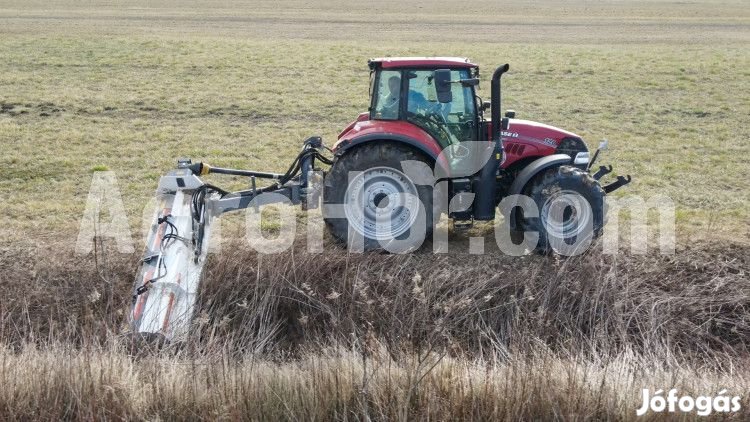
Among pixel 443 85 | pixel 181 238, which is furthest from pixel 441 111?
pixel 181 238

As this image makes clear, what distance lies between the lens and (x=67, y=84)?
750 inches

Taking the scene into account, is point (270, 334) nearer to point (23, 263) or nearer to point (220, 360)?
point (220, 360)

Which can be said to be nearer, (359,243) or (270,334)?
(270,334)

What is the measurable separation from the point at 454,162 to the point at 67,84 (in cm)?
1322

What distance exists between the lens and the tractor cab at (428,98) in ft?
28.1

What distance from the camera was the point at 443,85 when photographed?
27.6 ft

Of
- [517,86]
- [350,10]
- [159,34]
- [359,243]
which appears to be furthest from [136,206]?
[350,10]

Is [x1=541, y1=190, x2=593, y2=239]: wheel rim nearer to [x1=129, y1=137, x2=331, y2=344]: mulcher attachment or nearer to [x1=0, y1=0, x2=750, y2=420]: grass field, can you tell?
[x1=0, y1=0, x2=750, y2=420]: grass field

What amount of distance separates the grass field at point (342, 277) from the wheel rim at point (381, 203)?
0.36m

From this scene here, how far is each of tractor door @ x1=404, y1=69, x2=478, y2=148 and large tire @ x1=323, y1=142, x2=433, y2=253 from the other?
0.41 m

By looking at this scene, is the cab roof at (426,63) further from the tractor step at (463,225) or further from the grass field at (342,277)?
the grass field at (342,277)
